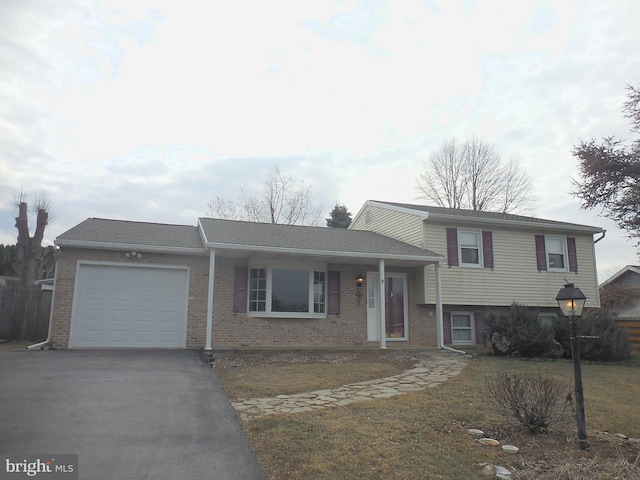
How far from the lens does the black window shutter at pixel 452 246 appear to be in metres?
13.6

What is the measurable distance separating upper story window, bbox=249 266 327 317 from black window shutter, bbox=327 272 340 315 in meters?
0.15

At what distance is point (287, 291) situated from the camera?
39.9 ft

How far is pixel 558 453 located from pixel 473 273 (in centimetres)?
984

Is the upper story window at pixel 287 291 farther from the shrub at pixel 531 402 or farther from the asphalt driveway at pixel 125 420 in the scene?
the shrub at pixel 531 402

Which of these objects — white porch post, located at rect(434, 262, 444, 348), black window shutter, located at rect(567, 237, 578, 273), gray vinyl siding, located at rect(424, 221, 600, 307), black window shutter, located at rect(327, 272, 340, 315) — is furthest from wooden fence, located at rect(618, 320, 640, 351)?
black window shutter, located at rect(327, 272, 340, 315)

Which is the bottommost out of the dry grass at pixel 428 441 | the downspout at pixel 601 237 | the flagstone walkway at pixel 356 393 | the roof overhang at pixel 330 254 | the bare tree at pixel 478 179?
the dry grass at pixel 428 441

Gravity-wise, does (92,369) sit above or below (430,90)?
below

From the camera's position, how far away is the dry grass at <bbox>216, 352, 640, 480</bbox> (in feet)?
12.2

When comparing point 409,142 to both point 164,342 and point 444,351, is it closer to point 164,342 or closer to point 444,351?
point 444,351

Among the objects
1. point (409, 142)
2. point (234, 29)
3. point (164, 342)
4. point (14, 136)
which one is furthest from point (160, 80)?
point (409, 142)

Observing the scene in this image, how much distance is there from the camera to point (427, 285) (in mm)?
13141

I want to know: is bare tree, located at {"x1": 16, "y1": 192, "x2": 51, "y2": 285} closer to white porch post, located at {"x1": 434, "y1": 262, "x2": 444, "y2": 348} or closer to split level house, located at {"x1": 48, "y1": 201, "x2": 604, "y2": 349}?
split level house, located at {"x1": 48, "y1": 201, "x2": 604, "y2": 349}

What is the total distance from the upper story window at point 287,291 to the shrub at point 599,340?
6764 mm

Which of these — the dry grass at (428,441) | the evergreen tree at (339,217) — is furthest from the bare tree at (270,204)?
the dry grass at (428,441)
